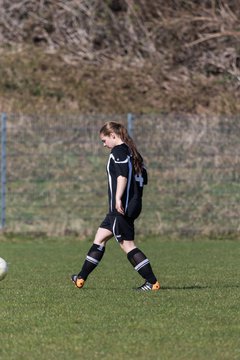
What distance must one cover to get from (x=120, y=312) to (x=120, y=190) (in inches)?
73.6

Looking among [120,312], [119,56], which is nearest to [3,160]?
[119,56]

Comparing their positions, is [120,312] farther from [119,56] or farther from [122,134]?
[119,56]

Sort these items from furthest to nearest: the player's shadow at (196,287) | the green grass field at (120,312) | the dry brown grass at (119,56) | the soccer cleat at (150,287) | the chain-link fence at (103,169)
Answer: the dry brown grass at (119,56) → the chain-link fence at (103,169) → the player's shadow at (196,287) → the soccer cleat at (150,287) → the green grass field at (120,312)

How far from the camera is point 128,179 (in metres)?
11.1

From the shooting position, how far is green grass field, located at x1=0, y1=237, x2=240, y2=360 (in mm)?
7594

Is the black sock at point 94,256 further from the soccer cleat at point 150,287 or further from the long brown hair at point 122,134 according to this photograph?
the long brown hair at point 122,134

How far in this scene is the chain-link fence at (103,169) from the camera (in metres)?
21.5

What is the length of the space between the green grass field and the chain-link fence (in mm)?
5387

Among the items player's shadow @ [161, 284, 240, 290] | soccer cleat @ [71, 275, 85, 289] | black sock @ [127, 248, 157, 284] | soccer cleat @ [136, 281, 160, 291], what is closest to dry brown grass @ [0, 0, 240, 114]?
player's shadow @ [161, 284, 240, 290]

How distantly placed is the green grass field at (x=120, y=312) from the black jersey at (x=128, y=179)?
0.90 metres

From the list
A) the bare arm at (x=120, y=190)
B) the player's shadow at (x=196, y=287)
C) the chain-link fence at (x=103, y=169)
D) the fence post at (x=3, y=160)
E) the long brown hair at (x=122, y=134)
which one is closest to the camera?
the bare arm at (x=120, y=190)

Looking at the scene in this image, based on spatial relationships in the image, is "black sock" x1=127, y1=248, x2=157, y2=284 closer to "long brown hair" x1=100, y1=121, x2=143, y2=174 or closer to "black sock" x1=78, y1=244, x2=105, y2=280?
"black sock" x1=78, y1=244, x2=105, y2=280

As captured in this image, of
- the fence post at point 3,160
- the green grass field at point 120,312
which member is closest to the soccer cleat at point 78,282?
the green grass field at point 120,312

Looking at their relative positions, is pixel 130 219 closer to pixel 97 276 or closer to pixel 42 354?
pixel 97 276
